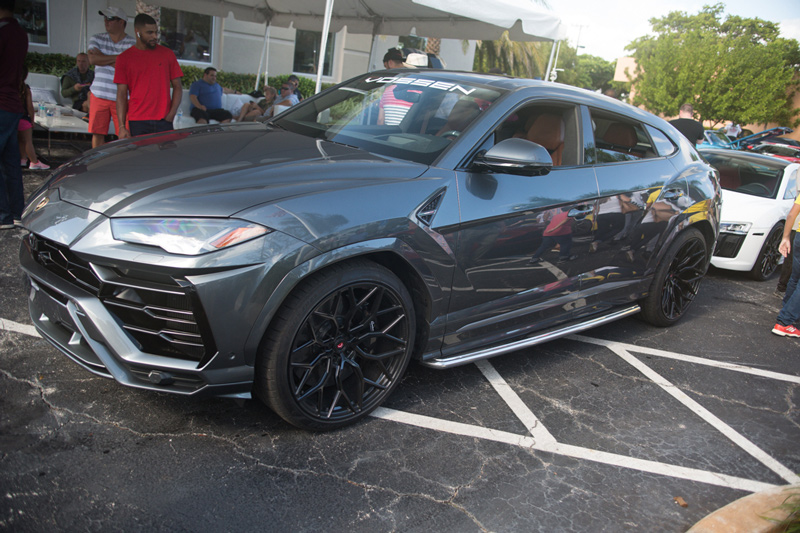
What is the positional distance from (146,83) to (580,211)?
13.4ft

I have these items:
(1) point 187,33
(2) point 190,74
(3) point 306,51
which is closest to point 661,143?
(2) point 190,74

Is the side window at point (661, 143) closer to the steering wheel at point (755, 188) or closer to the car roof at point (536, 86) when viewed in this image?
the car roof at point (536, 86)

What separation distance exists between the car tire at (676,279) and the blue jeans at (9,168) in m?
5.35

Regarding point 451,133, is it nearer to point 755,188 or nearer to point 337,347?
point 337,347

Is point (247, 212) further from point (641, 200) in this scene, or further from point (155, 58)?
point (155, 58)

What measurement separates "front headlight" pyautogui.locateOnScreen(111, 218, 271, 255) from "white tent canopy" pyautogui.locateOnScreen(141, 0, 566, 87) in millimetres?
5977

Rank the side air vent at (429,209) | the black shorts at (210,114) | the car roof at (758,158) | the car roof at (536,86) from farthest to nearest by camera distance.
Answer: the black shorts at (210,114) → the car roof at (758,158) → the car roof at (536,86) → the side air vent at (429,209)

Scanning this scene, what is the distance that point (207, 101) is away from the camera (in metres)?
10.6

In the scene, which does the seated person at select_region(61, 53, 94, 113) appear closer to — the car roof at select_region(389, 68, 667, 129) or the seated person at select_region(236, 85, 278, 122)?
the seated person at select_region(236, 85, 278, 122)

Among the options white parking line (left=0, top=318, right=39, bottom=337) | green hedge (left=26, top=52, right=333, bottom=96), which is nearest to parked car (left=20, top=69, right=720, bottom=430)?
white parking line (left=0, top=318, right=39, bottom=337)

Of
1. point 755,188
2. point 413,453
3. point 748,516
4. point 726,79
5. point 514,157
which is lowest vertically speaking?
point 413,453

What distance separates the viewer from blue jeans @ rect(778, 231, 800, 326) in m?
4.98

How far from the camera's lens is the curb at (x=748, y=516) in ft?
7.79

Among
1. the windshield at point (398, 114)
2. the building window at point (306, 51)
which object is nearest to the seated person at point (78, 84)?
the windshield at point (398, 114)
